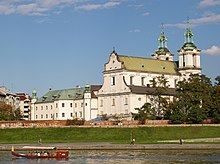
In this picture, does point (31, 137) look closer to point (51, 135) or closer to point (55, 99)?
point (51, 135)

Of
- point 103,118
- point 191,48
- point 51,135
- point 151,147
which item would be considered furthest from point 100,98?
point 151,147

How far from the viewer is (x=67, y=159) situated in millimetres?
59906

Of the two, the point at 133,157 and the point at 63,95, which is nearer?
the point at 133,157

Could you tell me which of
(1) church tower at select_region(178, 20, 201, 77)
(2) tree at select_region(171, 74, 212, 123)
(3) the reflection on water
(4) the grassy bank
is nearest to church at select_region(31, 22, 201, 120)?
(1) church tower at select_region(178, 20, 201, 77)

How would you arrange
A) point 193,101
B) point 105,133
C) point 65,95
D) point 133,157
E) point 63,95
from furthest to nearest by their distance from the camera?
1. point 63,95
2. point 65,95
3. point 193,101
4. point 105,133
5. point 133,157

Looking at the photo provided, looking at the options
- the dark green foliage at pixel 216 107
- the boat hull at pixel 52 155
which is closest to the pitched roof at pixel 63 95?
the dark green foliage at pixel 216 107

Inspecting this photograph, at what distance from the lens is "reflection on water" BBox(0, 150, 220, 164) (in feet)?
185

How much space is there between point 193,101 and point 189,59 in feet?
122

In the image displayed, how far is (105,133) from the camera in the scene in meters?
93.9

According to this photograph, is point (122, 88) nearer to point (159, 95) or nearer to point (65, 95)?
point (159, 95)

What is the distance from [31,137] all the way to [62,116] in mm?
54191

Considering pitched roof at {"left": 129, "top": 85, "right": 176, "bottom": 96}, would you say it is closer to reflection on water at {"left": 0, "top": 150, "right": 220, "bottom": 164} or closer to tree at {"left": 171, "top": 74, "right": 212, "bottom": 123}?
tree at {"left": 171, "top": 74, "right": 212, "bottom": 123}

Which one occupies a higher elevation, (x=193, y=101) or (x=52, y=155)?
(x=193, y=101)

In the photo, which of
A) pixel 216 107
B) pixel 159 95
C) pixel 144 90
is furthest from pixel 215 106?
pixel 144 90
